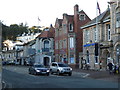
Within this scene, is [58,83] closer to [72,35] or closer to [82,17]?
[72,35]

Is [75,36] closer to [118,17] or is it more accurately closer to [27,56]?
[118,17]

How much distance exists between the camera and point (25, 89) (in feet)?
61.0

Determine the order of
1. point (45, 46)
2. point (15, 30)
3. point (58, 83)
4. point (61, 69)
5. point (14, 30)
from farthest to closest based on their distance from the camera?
point (15, 30), point (14, 30), point (45, 46), point (61, 69), point (58, 83)

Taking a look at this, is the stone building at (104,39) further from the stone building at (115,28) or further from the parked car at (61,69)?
the parked car at (61,69)

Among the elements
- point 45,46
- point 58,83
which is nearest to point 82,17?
point 45,46

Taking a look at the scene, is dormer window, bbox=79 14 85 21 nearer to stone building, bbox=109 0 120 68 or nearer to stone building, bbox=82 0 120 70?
stone building, bbox=82 0 120 70

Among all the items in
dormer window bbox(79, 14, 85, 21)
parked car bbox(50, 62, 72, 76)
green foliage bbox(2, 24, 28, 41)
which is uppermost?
green foliage bbox(2, 24, 28, 41)

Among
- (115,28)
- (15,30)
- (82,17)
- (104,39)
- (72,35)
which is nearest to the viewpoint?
(115,28)

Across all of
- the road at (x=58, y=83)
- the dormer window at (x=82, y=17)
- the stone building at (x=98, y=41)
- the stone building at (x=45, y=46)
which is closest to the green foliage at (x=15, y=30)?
the stone building at (x=45, y=46)

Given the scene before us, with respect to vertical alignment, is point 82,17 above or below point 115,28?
above

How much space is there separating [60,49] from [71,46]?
256 inches

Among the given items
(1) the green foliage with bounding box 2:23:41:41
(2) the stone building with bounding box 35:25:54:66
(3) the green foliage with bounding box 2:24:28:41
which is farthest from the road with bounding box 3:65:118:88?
(3) the green foliage with bounding box 2:24:28:41

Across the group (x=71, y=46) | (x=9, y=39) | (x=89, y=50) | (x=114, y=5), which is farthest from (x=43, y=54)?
(x=9, y=39)

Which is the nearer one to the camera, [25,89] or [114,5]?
[25,89]
